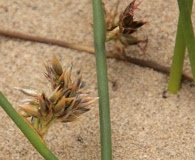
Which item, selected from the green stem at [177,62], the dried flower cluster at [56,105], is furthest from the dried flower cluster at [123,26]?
the dried flower cluster at [56,105]

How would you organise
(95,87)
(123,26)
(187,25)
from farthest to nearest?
(95,87) → (123,26) → (187,25)

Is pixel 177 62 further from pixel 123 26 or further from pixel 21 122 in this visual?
pixel 21 122

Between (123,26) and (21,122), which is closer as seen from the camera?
(21,122)

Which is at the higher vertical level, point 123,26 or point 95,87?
point 123,26

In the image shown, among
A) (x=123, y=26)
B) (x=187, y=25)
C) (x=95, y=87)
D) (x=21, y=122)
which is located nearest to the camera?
(x=21, y=122)

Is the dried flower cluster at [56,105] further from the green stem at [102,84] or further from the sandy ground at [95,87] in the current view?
the sandy ground at [95,87]

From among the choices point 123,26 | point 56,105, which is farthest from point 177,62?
point 56,105
